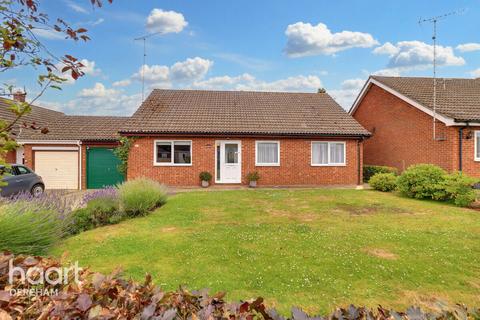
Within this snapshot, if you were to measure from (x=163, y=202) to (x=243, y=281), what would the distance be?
7107 millimetres

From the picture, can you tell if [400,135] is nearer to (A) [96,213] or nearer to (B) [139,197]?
(B) [139,197]

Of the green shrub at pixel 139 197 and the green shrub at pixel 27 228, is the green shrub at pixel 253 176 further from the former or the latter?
the green shrub at pixel 27 228

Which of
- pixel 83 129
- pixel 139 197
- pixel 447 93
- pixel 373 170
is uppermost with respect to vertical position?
pixel 447 93

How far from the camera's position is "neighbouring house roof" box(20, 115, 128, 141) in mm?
17438

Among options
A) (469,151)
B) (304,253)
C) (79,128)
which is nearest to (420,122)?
(469,151)

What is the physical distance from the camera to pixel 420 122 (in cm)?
1602

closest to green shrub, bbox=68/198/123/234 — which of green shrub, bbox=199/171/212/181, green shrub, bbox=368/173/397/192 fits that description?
green shrub, bbox=199/171/212/181

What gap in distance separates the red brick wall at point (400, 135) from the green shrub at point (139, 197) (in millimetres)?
13468

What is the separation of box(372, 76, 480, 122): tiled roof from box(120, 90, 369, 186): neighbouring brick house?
375 cm

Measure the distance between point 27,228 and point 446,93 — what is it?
2016 cm

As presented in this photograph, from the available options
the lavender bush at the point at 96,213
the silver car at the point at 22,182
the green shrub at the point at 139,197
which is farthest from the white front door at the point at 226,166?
the silver car at the point at 22,182

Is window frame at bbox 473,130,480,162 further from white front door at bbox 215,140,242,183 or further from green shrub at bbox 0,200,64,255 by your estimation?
green shrub at bbox 0,200,64,255

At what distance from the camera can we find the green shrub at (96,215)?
8.00 meters

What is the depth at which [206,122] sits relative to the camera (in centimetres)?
1656
